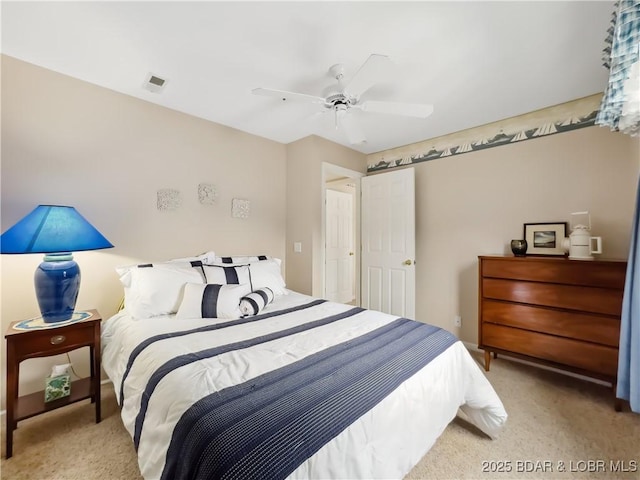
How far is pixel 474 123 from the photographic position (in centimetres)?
286

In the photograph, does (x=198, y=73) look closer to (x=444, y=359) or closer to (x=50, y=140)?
(x=50, y=140)

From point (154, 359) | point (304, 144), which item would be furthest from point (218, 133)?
point (154, 359)

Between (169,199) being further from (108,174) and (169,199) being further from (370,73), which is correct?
(370,73)

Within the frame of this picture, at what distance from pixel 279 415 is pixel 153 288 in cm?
147

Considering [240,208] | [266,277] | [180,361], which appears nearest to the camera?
[180,361]

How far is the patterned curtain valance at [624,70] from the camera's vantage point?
3.67 ft

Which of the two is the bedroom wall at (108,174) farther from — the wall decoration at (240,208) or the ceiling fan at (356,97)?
the ceiling fan at (356,97)

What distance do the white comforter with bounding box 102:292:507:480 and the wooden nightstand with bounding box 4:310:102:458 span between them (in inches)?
5.3

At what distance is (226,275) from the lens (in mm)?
2195

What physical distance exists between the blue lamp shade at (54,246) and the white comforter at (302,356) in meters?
0.36

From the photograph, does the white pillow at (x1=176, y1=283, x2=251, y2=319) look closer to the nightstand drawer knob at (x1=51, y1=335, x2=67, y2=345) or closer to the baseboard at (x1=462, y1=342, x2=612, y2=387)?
the nightstand drawer knob at (x1=51, y1=335, x2=67, y2=345)

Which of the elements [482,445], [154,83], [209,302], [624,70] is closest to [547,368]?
[482,445]

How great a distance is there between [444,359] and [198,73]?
8.18ft

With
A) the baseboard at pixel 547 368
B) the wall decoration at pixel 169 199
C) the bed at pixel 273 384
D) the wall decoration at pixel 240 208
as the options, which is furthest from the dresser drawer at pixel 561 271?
the wall decoration at pixel 169 199
